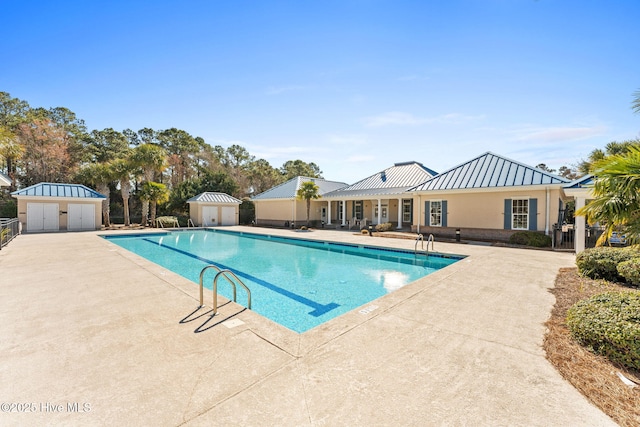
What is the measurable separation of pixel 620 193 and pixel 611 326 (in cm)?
212

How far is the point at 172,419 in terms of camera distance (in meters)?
2.30

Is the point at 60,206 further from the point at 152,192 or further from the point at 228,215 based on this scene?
the point at 228,215

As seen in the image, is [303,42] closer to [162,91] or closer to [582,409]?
[162,91]

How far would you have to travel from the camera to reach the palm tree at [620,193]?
13.1 feet

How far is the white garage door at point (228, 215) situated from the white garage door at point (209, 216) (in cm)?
80

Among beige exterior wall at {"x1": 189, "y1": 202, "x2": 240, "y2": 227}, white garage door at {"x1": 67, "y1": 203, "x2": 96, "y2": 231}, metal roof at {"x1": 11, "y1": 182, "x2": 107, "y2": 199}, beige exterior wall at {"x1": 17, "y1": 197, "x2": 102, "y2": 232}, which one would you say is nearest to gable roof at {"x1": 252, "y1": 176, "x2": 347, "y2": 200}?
→ beige exterior wall at {"x1": 189, "y1": 202, "x2": 240, "y2": 227}

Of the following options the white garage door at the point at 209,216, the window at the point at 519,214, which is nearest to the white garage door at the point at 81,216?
the white garage door at the point at 209,216

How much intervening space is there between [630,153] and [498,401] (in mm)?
4393

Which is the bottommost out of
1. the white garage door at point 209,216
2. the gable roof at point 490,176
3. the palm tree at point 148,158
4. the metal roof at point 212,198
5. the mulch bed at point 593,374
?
the mulch bed at point 593,374

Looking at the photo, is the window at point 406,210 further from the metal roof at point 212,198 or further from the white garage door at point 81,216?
the white garage door at point 81,216

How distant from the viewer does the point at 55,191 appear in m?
20.3

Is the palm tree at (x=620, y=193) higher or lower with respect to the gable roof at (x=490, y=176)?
lower

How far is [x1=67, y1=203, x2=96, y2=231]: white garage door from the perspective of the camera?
2092cm

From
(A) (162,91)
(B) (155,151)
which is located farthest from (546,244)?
(B) (155,151)
